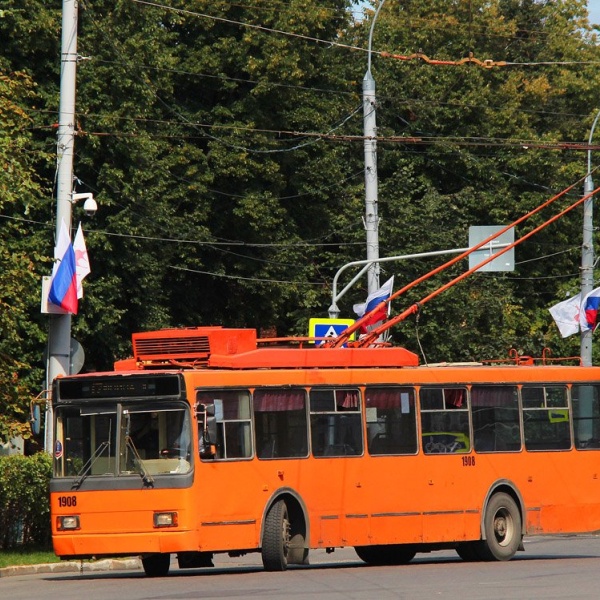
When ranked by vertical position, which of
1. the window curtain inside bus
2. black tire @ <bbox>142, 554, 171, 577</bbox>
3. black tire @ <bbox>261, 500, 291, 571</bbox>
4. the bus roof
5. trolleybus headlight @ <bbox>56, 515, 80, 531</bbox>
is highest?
the bus roof

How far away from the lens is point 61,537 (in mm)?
17047

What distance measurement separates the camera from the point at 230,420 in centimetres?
1738

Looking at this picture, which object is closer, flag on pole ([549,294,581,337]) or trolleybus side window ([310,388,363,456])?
trolleybus side window ([310,388,363,456])

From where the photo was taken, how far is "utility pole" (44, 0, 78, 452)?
22.4 metres

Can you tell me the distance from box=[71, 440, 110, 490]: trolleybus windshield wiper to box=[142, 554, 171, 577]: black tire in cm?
149

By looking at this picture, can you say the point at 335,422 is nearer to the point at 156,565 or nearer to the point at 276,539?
the point at 276,539

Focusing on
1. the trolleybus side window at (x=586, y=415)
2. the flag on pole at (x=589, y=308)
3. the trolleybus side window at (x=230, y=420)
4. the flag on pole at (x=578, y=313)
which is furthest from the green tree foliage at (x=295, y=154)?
the trolleybus side window at (x=230, y=420)

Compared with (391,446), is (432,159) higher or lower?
higher

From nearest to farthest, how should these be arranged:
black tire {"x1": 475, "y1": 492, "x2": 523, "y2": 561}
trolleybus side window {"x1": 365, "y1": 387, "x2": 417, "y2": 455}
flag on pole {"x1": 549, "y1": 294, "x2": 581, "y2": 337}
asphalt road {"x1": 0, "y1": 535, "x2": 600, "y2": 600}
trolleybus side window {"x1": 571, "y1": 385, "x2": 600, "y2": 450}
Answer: asphalt road {"x1": 0, "y1": 535, "x2": 600, "y2": 600}, trolleybus side window {"x1": 365, "y1": 387, "x2": 417, "y2": 455}, black tire {"x1": 475, "y1": 492, "x2": 523, "y2": 561}, trolleybus side window {"x1": 571, "y1": 385, "x2": 600, "y2": 450}, flag on pole {"x1": 549, "y1": 294, "x2": 581, "y2": 337}

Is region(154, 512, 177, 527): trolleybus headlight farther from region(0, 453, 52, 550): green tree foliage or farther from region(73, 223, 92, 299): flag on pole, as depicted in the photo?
region(73, 223, 92, 299): flag on pole

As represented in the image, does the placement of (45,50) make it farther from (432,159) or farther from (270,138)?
(432,159)

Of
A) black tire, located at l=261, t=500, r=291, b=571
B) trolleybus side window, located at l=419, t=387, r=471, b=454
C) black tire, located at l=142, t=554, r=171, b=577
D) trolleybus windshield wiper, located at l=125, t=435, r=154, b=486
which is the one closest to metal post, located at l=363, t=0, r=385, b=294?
trolleybus side window, located at l=419, t=387, r=471, b=454

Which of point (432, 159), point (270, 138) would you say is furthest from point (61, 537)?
point (432, 159)

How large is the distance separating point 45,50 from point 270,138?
10410 millimetres
